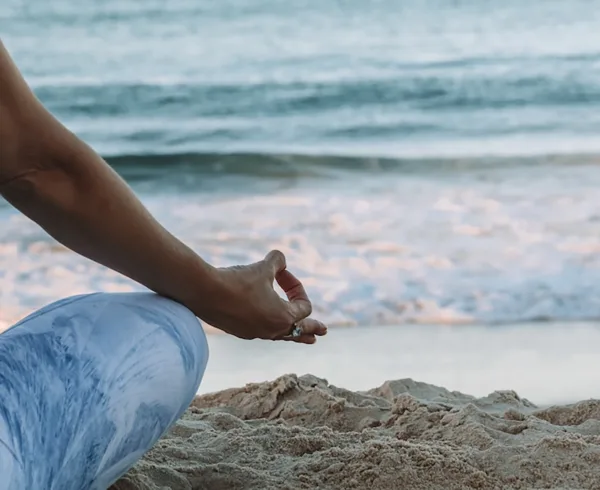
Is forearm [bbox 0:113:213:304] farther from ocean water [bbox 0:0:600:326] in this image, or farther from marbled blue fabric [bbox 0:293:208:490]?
ocean water [bbox 0:0:600:326]

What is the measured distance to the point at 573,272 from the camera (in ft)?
13.9

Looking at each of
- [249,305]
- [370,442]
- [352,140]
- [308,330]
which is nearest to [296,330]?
[308,330]

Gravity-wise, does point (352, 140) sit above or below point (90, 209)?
above

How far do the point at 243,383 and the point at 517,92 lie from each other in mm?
7998

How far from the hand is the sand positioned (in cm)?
41

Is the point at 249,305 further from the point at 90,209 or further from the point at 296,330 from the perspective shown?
the point at 90,209

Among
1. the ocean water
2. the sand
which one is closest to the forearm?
the sand

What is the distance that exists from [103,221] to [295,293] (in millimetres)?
534

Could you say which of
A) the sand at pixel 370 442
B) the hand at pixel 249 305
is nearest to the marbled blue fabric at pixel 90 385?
the hand at pixel 249 305

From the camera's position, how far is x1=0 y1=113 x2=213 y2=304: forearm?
1190mm

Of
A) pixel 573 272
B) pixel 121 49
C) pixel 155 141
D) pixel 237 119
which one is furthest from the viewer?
pixel 121 49

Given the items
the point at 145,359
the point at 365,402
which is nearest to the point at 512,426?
the point at 365,402

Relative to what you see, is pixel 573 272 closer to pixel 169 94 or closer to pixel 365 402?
pixel 365 402

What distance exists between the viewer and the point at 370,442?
1.99 metres
